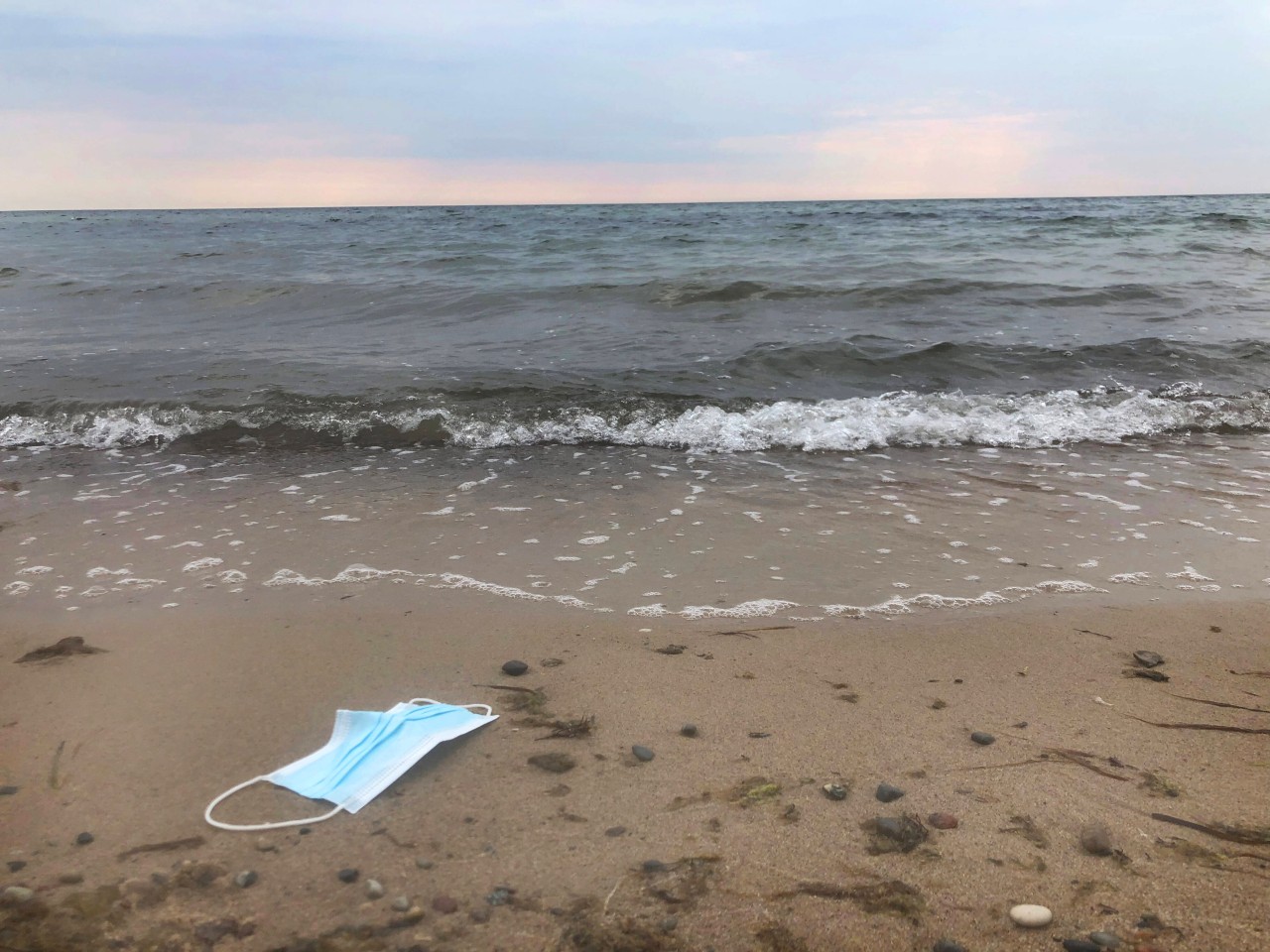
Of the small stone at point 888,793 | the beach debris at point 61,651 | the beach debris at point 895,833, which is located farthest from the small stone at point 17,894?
the small stone at point 888,793

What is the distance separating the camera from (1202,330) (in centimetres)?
976

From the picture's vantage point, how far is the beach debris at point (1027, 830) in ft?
6.54

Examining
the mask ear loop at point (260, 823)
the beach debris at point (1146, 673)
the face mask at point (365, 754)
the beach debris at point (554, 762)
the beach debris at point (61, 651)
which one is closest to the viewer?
the mask ear loop at point (260, 823)

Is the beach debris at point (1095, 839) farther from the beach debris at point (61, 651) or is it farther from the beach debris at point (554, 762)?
the beach debris at point (61, 651)

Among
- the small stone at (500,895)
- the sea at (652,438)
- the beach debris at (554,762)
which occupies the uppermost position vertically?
the sea at (652,438)

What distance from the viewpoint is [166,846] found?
79.4 inches

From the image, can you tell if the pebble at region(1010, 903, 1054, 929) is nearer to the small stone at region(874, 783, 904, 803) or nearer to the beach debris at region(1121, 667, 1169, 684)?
the small stone at region(874, 783, 904, 803)

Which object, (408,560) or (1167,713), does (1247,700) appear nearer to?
(1167,713)

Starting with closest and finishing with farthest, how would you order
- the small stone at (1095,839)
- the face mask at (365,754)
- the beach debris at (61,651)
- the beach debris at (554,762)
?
the small stone at (1095,839)
the face mask at (365,754)
the beach debris at (554,762)
the beach debris at (61,651)

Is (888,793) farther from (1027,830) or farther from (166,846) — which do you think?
(166,846)

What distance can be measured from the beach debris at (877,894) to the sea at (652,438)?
1529mm

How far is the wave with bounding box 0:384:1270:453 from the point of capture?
6371mm

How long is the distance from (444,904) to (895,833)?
3.72ft

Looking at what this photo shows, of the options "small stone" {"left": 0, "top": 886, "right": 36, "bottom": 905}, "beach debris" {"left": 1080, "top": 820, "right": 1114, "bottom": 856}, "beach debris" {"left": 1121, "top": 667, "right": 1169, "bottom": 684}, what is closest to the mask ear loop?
"small stone" {"left": 0, "top": 886, "right": 36, "bottom": 905}
